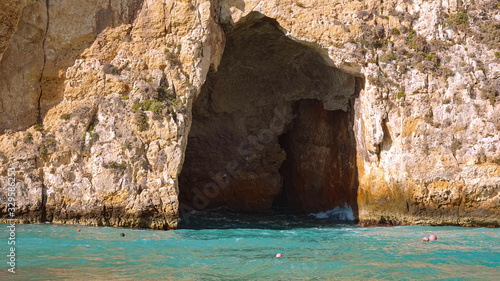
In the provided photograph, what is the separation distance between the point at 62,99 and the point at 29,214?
136 inches

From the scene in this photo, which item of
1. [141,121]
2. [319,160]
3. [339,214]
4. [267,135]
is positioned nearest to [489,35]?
[319,160]

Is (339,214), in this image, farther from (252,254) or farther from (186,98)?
(252,254)

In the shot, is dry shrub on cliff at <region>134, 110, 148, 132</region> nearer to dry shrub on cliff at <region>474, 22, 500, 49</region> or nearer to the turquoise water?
the turquoise water

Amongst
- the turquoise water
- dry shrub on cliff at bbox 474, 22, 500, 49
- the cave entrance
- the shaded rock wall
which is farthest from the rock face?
the cave entrance

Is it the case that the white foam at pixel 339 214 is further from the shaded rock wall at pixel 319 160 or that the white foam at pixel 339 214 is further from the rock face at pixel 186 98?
the rock face at pixel 186 98

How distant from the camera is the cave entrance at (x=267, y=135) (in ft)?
65.5

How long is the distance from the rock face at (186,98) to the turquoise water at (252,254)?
3.40 ft

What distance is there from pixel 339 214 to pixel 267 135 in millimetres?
4547

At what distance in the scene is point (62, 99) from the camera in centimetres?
1562

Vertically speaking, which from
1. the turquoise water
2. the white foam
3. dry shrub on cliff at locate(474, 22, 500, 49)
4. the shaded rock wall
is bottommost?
the turquoise water

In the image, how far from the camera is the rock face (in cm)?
1476

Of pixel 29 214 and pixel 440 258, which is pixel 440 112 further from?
pixel 29 214

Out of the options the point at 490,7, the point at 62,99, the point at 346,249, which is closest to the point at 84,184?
the point at 62,99

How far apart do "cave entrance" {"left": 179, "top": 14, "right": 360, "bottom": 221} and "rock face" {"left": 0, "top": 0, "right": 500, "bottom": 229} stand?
231cm
